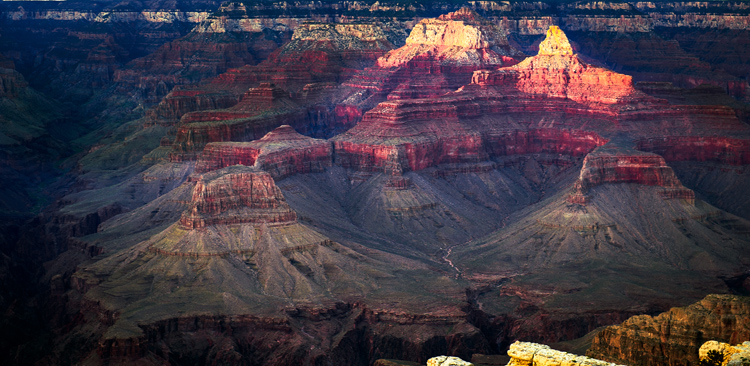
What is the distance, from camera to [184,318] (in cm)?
9262

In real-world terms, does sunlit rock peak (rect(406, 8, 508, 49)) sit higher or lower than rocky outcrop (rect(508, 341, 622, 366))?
lower

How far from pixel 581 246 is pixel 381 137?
37.1 meters

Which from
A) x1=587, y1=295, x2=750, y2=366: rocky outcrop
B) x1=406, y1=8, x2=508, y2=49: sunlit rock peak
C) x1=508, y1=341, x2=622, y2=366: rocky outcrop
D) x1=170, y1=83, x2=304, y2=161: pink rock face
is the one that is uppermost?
x1=508, y1=341, x2=622, y2=366: rocky outcrop

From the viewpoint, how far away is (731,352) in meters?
56.2

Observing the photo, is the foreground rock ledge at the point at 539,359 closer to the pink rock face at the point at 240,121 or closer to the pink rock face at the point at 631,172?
the pink rock face at the point at 631,172

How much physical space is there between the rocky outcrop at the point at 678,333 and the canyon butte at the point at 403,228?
152 millimetres

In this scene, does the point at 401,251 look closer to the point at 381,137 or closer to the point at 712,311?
the point at 381,137

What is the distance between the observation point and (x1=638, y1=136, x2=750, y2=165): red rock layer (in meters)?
138

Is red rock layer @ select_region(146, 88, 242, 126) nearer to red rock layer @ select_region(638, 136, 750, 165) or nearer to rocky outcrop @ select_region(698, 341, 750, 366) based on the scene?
red rock layer @ select_region(638, 136, 750, 165)

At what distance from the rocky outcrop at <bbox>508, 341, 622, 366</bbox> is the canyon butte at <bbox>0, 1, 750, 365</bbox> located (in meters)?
15.6

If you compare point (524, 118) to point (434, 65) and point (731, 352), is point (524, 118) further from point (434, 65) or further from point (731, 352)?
point (731, 352)

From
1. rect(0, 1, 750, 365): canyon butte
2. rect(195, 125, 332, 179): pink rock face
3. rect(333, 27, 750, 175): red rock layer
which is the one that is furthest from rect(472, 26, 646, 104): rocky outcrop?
rect(195, 125, 332, 179): pink rock face

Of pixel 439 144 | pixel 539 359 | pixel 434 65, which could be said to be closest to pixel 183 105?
pixel 434 65

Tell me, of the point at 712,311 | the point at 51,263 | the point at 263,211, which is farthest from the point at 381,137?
the point at 712,311
